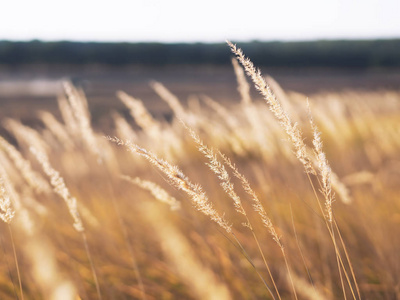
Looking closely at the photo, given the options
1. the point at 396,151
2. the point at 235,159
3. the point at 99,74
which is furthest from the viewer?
the point at 99,74

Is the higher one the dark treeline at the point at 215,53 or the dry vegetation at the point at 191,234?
the dark treeline at the point at 215,53

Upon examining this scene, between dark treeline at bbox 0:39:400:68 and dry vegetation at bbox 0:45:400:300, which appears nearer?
dry vegetation at bbox 0:45:400:300

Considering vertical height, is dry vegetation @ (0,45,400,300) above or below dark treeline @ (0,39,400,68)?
below

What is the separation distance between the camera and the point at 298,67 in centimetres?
3069

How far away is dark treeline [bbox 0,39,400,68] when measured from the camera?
29133 millimetres

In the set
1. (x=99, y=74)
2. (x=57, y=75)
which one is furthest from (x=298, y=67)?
(x=57, y=75)

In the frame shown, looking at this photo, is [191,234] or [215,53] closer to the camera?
[191,234]

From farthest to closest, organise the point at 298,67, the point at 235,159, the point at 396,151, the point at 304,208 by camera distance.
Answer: the point at 298,67 → the point at 235,159 → the point at 396,151 → the point at 304,208

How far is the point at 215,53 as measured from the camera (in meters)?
31.2

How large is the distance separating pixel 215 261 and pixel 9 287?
1021 mm

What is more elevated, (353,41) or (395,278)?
(353,41)

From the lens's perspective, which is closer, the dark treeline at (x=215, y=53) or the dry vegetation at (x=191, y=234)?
the dry vegetation at (x=191, y=234)

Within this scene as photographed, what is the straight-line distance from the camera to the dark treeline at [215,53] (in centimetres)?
2913

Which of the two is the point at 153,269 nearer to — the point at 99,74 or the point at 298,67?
the point at 99,74
